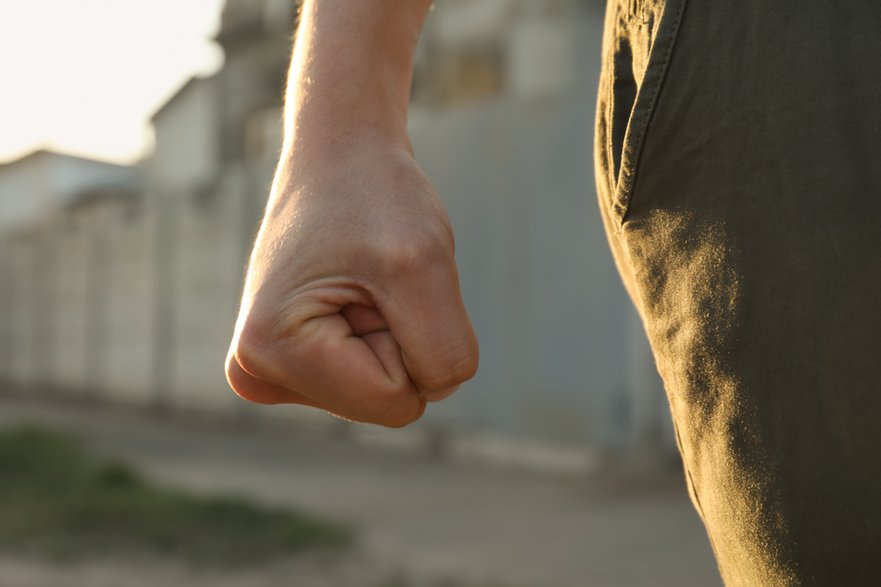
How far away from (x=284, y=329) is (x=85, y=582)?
2754 mm

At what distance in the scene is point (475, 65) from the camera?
260 inches

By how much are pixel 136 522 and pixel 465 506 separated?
139 centimetres

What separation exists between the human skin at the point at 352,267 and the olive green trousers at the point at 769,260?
16 centimetres

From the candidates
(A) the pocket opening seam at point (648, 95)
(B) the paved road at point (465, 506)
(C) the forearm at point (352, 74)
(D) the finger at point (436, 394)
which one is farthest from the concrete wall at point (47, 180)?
(A) the pocket opening seam at point (648, 95)

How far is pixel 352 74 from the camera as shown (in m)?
0.80

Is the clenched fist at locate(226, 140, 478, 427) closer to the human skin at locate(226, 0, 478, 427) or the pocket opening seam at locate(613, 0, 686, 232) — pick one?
the human skin at locate(226, 0, 478, 427)

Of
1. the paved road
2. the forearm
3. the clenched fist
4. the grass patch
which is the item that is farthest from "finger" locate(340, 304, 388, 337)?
the grass patch

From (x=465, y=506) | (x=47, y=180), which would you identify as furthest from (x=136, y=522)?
(x=47, y=180)

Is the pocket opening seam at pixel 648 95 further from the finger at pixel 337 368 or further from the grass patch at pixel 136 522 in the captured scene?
the grass patch at pixel 136 522

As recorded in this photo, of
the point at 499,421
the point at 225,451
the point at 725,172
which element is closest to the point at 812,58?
the point at 725,172

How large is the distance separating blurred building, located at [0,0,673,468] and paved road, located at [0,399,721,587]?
1.70ft

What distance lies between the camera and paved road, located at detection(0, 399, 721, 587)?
3262 mm

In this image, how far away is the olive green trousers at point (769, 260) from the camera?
23.8 inches

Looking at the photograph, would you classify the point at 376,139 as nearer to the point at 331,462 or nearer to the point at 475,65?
the point at 331,462
